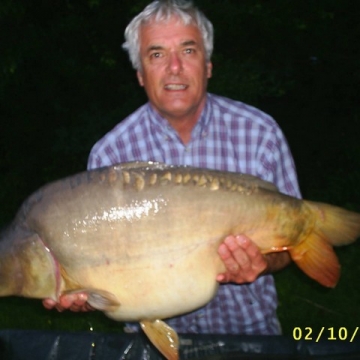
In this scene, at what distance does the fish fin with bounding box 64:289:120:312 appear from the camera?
180 centimetres

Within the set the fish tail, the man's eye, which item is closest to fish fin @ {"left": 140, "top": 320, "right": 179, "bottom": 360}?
the fish tail

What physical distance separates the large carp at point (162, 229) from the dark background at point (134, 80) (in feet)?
10.4

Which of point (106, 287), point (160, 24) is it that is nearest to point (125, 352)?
point (106, 287)

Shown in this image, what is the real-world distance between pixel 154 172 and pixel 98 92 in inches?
163

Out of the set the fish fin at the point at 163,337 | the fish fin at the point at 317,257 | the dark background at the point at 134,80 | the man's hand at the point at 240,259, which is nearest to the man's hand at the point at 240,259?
the man's hand at the point at 240,259

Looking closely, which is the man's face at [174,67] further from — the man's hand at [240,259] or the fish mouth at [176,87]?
the man's hand at [240,259]

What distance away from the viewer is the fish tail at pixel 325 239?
1.80 meters

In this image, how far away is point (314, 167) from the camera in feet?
18.1

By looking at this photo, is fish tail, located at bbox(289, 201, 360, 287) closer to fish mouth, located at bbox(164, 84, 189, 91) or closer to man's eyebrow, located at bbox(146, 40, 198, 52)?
fish mouth, located at bbox(164, 84, 189, 91)

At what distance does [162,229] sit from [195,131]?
588 millimetres

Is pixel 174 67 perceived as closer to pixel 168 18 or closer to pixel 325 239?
pixel 168 18

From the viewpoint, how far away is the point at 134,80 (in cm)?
581
